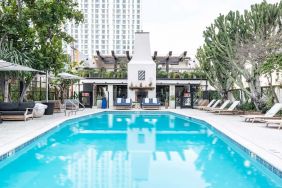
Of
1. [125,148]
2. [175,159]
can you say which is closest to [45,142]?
[125,148]

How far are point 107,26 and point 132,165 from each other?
110715mm

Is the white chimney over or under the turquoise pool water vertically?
over

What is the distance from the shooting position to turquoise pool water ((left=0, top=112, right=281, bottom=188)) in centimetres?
539

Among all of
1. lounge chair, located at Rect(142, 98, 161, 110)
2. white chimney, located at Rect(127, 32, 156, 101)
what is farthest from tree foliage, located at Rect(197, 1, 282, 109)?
white chimney, located at Rect(127, 32, 156, 101)

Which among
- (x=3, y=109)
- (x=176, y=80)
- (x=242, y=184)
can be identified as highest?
(x=176, y=80)

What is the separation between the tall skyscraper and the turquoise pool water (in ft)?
343

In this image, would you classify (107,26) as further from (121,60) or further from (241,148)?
(241,148)

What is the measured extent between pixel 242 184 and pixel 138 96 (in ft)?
85.1

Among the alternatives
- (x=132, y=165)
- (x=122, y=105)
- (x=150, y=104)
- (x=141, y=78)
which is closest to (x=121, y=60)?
(x=141, y=78)

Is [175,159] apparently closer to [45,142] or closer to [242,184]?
[242,184]

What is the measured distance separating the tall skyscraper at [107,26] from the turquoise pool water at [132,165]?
104541 mm

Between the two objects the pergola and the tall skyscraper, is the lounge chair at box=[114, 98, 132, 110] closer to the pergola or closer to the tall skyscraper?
the pergola

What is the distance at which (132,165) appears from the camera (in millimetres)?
6660

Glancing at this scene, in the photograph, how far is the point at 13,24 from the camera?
1475cm
